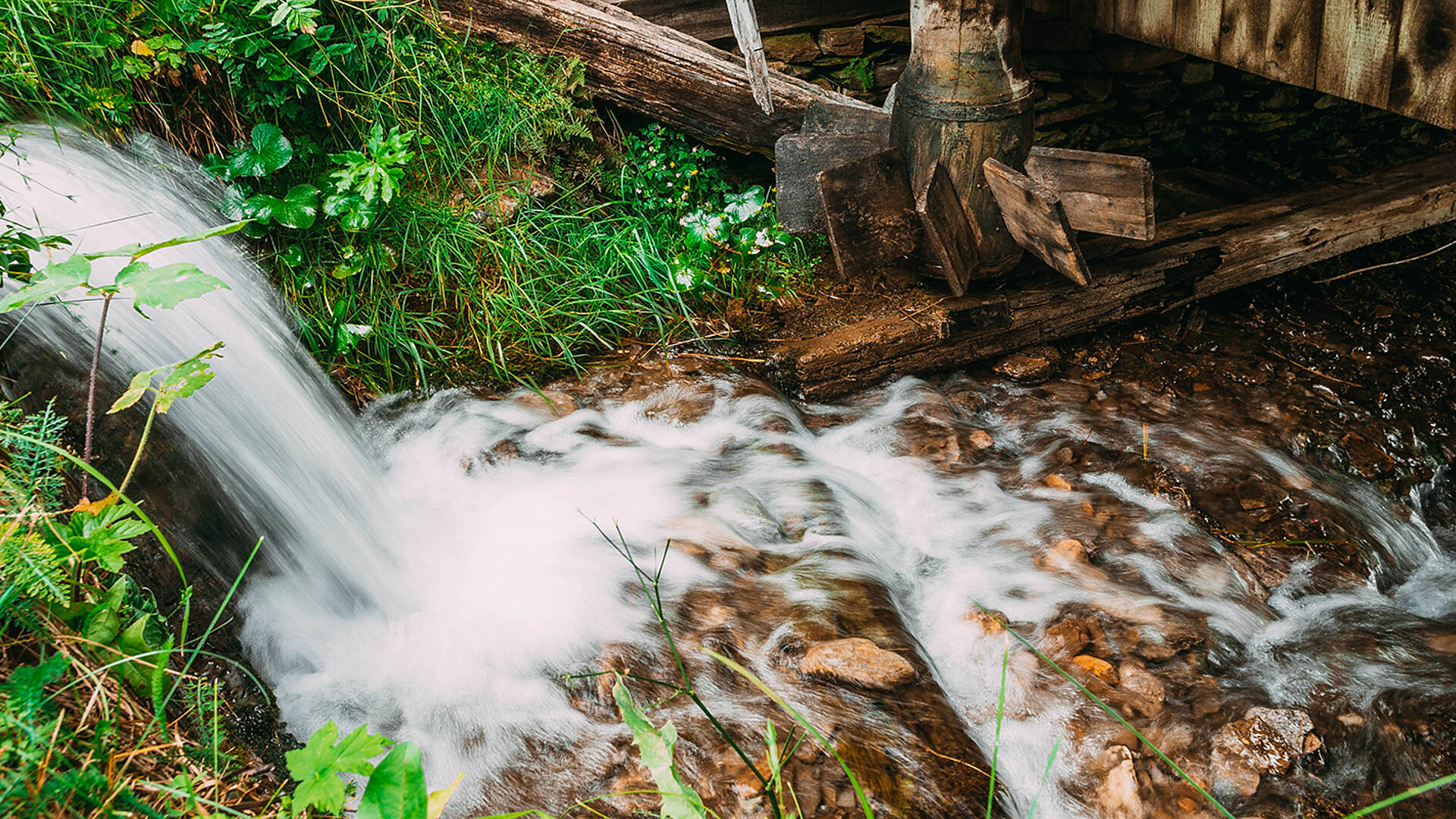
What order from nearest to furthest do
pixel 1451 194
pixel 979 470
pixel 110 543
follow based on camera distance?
pixel 110 543, pixel 979 470, pixel 1451 194

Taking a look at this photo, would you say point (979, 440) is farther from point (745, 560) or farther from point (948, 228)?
point (745, 560)

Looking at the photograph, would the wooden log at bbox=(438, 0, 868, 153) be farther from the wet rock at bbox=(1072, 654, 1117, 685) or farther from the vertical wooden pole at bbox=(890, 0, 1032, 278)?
the wet rock at bbox=(1072, 654, 1117, 685)

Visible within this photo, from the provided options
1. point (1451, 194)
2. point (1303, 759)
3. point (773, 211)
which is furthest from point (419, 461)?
point (1451, 194)

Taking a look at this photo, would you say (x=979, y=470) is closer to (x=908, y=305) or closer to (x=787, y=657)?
(x=908, y=305)

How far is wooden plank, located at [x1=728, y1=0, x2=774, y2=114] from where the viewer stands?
9.64 ft

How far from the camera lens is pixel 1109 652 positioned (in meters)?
2.15

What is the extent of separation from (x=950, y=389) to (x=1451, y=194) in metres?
2.10

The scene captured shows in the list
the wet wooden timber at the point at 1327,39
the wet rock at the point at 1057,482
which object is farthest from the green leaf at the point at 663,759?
the wet wooden timber at the point at 1327,39

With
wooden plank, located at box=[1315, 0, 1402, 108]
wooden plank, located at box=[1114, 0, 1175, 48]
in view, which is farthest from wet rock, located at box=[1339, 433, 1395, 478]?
wooden plank, located at box=[1114, 0, 1175, 48]

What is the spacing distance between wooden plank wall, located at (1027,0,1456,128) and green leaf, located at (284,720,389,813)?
9.77 feet

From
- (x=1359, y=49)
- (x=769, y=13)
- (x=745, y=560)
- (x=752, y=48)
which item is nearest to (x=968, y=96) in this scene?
(x=752, y=48)

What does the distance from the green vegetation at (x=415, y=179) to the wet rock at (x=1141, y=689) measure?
5.94 feet

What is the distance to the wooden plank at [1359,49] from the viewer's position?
8.18 feet

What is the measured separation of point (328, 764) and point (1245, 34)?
3.29 metres
